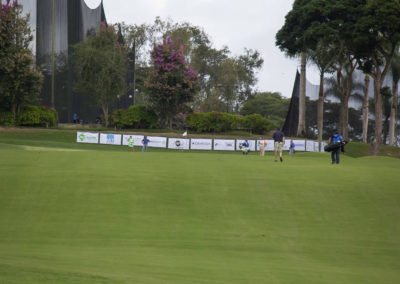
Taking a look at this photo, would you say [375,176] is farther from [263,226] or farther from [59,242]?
[59,242]

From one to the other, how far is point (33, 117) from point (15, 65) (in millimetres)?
5693

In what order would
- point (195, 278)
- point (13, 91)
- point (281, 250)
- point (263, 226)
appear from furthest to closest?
point (13, 91) → point (263, 226) → point (281, 250) → point (195, 278)

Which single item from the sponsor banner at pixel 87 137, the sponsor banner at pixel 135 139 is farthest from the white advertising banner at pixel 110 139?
the sponsor banner at pixel 87 137

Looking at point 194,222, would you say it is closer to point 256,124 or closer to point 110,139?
point 110,139

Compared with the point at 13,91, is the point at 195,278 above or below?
below

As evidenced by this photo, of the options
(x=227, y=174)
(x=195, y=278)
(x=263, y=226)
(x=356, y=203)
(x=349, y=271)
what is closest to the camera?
(x=195, y=278)

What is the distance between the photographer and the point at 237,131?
73.9 meters

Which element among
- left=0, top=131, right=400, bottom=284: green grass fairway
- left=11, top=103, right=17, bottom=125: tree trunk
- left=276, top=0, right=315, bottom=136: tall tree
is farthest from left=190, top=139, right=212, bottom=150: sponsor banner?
left=0, top=131, right=400, bottom=284: green grass fairway

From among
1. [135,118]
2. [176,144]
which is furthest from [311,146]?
[135,118]

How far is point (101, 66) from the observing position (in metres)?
71.8

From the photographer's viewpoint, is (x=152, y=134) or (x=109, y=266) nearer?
(x=109, y=266)

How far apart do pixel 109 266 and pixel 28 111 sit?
5269 cm

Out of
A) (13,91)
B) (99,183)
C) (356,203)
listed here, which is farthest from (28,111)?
(356,203)

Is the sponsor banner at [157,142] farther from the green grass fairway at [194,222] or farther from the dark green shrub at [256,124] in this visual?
the green grass fairway at [194,222]
